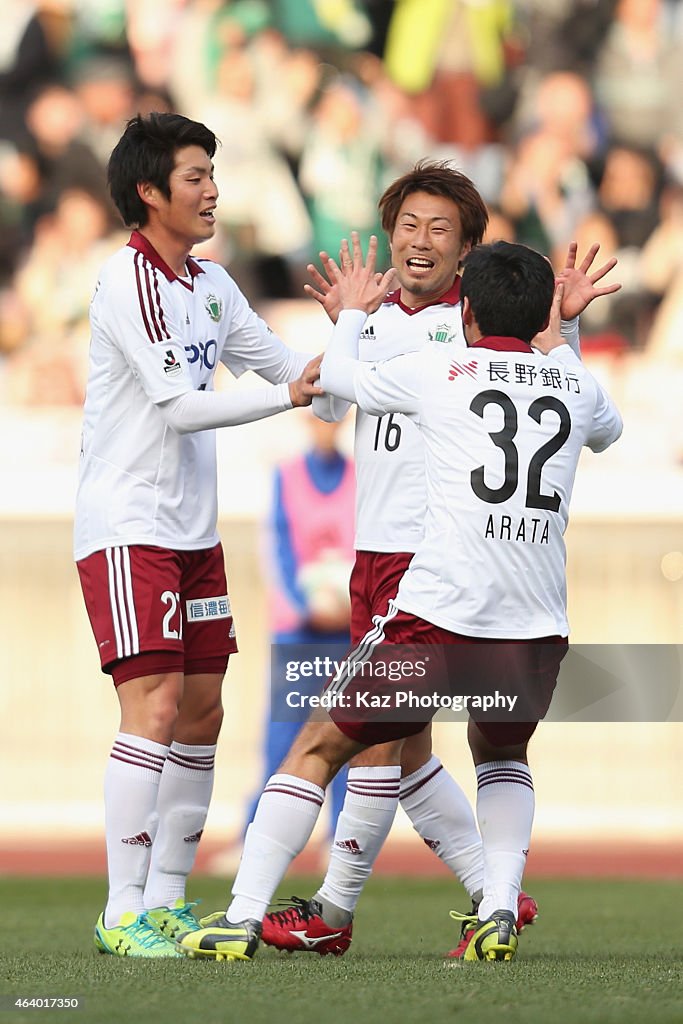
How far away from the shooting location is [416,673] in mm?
3979

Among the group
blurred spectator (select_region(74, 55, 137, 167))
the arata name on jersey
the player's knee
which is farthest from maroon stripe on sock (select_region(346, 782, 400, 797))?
blurred spectator (select_region(74, 55, 137, 167))

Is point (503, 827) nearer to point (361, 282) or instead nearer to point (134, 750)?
point (134, 750)

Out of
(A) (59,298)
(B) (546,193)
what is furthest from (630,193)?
(A) (59,298)

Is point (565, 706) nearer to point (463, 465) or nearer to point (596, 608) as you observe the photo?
point (463, 465)

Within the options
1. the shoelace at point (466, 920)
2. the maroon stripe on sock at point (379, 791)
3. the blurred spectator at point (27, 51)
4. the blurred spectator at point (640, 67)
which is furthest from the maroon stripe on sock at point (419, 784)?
the blurred spectator at point (27, 51)

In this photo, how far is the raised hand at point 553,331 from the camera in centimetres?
430

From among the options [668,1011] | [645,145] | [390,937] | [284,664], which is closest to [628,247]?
[645,145]

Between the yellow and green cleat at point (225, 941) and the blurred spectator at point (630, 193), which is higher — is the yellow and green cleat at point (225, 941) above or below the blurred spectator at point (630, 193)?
below

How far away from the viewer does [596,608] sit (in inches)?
470

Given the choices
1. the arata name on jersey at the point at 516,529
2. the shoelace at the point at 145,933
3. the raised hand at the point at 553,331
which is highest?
the raised hand at the point at 553,331

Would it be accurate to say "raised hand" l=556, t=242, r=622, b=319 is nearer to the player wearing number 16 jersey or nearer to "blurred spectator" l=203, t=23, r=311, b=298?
the player wearing number 16 jersey

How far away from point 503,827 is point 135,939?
0.94 metres

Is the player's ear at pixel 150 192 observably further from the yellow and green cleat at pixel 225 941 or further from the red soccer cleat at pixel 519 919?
the red soccer cleat at pixel 519 919

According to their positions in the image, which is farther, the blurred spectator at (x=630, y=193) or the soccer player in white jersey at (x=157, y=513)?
the blurred spectator at (x=630, y=193)
